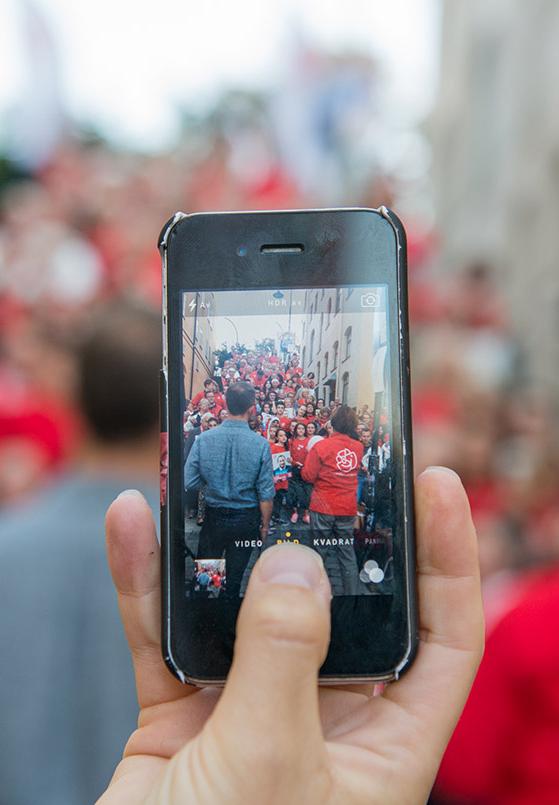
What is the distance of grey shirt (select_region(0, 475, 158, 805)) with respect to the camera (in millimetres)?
1943

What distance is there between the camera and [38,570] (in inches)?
80.4

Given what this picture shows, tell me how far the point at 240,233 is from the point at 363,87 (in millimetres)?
9096

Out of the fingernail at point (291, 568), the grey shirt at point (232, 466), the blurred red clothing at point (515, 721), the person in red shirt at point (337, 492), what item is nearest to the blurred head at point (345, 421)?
the person in red shirt at point (337, 492)

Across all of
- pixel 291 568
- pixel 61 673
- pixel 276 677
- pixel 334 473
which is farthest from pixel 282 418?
pixel 61 673

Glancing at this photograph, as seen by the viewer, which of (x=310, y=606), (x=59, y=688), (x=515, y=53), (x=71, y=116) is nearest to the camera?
(x=310, y=606)

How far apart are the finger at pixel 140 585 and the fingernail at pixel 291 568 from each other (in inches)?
8.7

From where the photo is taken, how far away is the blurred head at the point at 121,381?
2264 millimetres

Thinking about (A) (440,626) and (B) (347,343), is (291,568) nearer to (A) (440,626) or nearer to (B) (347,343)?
(A) (440,626)

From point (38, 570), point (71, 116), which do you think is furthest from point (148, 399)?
point (71, 116)

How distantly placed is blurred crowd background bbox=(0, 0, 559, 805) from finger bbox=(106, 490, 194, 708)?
827mm

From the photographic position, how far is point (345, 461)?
1.30 metres

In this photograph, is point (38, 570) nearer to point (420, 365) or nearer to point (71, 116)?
point (420, 365)

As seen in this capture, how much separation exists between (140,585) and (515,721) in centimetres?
138

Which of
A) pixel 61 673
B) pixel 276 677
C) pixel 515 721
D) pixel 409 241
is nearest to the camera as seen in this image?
pixel 276 677
